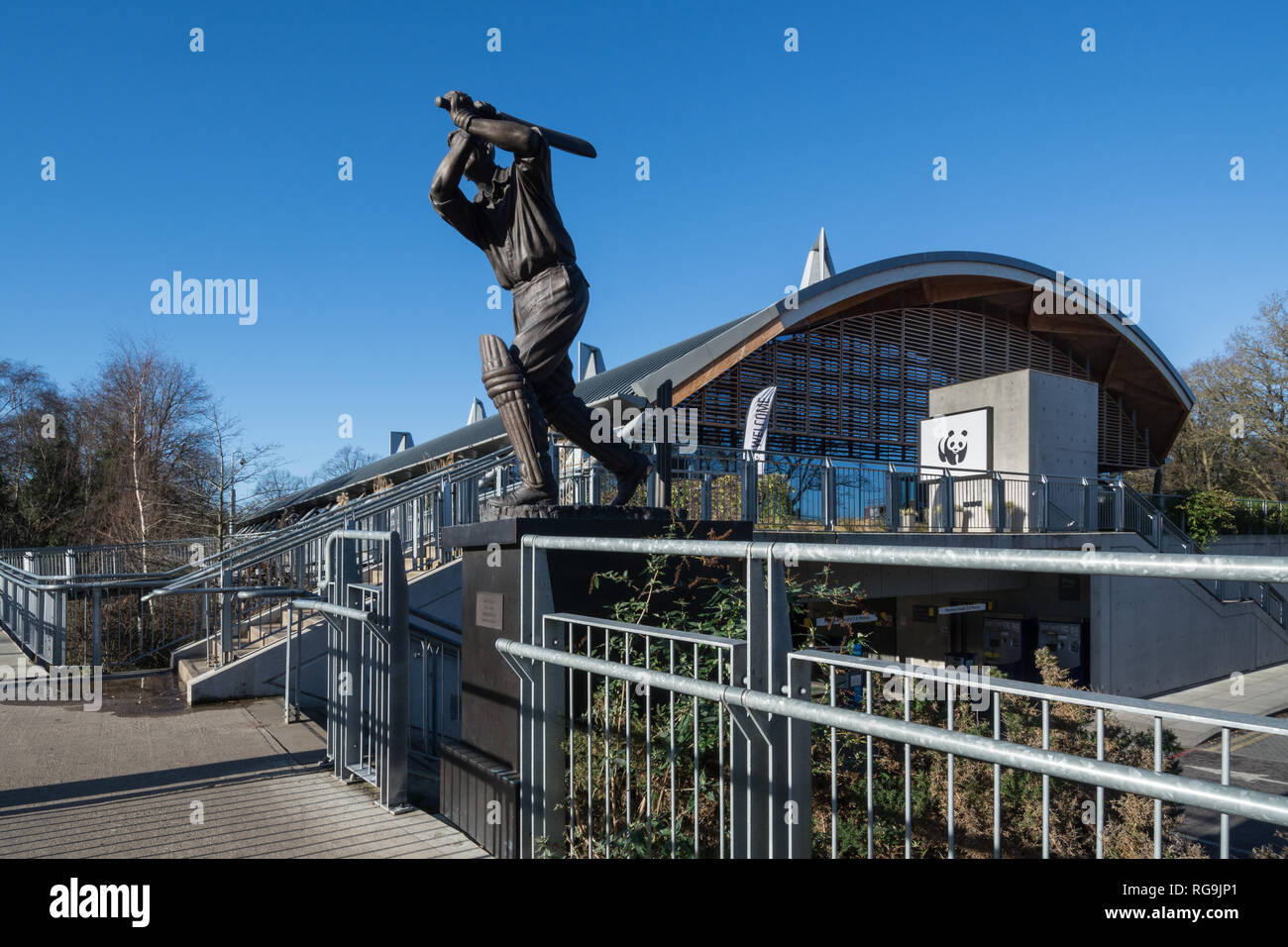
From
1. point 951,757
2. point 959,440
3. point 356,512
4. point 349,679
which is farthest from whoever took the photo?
point 959,440

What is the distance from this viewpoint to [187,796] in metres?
4.63

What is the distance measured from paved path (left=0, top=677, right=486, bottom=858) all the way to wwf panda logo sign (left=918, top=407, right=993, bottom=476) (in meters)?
15.9

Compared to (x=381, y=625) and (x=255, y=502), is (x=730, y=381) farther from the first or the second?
(x=381, y=625)

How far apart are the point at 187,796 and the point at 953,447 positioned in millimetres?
19376

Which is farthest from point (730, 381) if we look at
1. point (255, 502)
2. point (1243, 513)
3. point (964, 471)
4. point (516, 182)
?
point (516, 182)

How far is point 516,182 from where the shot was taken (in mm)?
4801

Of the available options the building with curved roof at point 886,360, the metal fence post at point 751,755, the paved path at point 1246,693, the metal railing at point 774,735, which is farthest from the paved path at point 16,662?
the paved path at point 1246,693

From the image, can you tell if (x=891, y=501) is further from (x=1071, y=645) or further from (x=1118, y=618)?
(x=1118, y=618)

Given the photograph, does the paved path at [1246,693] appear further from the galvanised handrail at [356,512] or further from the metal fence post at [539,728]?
the metal fence post at [539,728]

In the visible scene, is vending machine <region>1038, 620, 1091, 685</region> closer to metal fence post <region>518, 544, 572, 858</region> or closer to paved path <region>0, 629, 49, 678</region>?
metal fence post <region>518, 544, 572, 858</region>

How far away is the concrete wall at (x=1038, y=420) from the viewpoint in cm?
1969

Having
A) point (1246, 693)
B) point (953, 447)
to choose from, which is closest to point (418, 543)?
point (953, 447)

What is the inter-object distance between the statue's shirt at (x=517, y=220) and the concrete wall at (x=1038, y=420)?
57.4 ft
